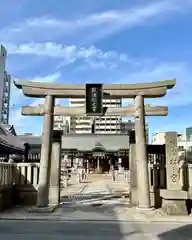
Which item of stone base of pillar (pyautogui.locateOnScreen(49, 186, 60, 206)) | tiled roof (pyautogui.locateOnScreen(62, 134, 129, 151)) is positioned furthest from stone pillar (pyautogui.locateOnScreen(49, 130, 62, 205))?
tiled roof (pyautogui.locateOnScreen(62, 134, 129, 151))

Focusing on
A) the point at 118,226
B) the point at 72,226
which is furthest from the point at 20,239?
the point at 118,226

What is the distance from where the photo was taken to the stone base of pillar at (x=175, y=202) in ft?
30.5

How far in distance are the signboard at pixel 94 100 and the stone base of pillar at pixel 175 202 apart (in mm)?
3668

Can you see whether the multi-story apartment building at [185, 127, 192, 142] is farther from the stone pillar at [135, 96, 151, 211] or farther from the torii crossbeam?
the stone pillar at [135, 96, 151, 211]

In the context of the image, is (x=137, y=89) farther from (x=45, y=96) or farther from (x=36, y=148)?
(x=36, y=148)

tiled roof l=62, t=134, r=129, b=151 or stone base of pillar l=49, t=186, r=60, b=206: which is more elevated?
tiled roof l=62, t=134, r=129, b=151

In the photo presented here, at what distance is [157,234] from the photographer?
6527 millimetres

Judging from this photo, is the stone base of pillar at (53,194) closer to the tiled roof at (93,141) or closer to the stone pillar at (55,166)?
the stone pillar at (55,166)

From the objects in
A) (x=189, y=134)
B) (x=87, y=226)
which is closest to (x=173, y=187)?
(x=87, y=226)

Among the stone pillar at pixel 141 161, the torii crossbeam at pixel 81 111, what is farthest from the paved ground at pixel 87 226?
the torii crossbeam at pixel 81 111

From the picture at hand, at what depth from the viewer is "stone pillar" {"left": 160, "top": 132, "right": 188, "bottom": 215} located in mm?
9328

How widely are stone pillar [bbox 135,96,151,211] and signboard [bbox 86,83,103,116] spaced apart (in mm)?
1335

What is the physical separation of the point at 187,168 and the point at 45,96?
232 inches

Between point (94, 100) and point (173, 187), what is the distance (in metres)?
4.08
